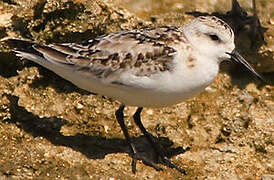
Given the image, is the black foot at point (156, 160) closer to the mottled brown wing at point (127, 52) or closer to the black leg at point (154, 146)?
the black leg at point (154, 146)

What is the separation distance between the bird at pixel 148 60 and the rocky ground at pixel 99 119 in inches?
23.9

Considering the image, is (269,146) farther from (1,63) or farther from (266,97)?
(1,63)

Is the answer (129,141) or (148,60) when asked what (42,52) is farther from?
(129,141)

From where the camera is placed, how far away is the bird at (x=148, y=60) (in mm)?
5750

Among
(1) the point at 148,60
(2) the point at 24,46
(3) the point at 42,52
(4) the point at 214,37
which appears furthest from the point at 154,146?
(2) the point at 24,46

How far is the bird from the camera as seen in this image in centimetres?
575

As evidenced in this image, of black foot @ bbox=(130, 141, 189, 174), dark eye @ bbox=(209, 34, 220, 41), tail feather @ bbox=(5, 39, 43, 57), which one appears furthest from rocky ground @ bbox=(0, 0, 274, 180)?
dark eye @ bbox=(209, 34, 220, 41)

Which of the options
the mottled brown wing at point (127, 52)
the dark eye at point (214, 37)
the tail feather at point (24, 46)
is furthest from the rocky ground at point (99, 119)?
the dark eye at point (214, 37)

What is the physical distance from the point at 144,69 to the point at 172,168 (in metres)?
1.19

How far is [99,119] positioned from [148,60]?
48.5 inches

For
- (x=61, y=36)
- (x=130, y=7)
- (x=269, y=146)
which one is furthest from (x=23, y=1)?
(x=269, y=146)

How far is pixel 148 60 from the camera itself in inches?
230

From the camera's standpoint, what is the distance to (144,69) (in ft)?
19.0

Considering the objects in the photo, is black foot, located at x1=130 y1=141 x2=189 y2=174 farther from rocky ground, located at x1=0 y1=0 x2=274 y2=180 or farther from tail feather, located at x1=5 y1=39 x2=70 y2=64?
tail feather, located at x1=5 y1=39 x2=70 y2=64
